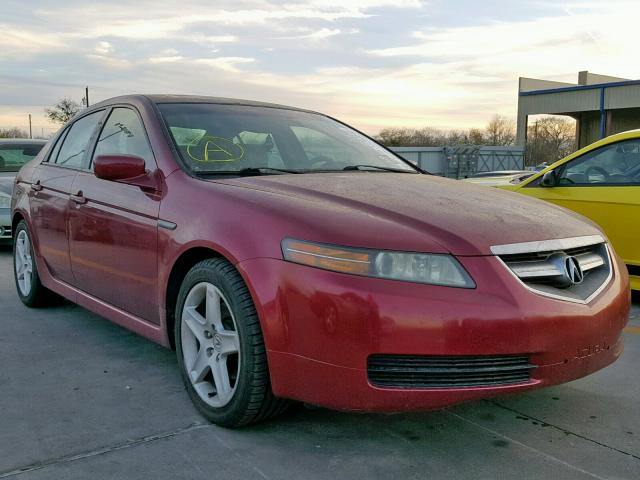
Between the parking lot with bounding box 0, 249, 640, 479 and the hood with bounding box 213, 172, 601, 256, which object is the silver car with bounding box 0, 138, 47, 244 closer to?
the parking lot with bounding box 0, 249, 640, 479

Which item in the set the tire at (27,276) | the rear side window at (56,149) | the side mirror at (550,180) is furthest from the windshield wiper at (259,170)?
the side mirror at (550,180)

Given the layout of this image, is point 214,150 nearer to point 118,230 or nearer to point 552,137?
point 118,230

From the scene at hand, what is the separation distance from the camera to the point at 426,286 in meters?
2.39

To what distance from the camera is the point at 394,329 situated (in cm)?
235

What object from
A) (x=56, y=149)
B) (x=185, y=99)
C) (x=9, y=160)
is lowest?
(x=9, y=160)

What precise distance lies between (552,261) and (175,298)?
68.4 inches

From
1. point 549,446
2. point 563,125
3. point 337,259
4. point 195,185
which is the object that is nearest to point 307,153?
point 195,185

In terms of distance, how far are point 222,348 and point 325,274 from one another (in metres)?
0.71

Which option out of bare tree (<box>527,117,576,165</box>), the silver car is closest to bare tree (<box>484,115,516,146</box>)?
bare tree (<box>527,117,576,165</box>)

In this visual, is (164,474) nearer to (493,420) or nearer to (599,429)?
(493,420)

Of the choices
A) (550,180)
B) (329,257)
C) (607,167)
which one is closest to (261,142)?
(329,257)

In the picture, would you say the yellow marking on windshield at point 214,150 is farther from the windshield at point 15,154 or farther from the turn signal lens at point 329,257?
the windshield at point 15,154

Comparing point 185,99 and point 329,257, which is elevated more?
point 185,99

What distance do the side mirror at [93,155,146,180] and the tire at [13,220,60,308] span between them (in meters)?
1.80
